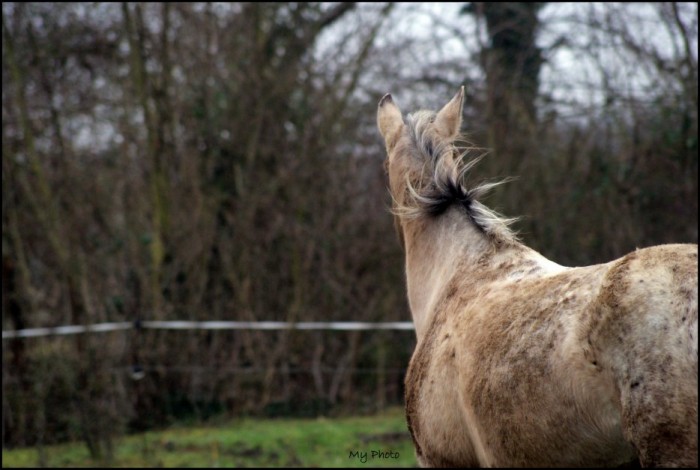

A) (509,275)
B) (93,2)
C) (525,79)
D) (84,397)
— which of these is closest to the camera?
(509,275)

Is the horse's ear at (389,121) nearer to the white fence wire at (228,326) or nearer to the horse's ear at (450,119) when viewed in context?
the horse's ear at (450,119)

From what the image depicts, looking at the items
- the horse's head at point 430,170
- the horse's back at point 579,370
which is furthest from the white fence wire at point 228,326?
the horse's back at point 579,370

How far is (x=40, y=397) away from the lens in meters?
7.73

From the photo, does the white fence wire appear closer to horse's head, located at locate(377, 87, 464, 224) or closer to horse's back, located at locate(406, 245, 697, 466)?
horse's head, located at locate(377, 87, 464, 224)

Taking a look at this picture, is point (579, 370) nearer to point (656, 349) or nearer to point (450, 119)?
point (656, 349)

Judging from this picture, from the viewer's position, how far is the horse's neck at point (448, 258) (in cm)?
335

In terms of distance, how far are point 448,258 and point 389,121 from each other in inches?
42.7

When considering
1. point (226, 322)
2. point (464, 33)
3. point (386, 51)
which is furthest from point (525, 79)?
point (226, 322)

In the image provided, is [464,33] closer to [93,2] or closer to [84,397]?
[93,2]

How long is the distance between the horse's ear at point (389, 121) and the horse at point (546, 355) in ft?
A: 2.17

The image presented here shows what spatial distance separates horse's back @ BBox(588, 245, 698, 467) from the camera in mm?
2207

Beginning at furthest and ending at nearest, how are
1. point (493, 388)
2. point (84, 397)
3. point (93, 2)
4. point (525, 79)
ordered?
point (525, 79)
point (93, 2)
point (84, 397)
point (493, 388)

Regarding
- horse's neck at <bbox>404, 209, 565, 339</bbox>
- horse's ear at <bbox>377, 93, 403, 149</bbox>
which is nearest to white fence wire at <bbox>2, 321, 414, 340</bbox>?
horse's ear at <bbox>377, 93, 403, 149</bbox>

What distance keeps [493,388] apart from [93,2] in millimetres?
8921
